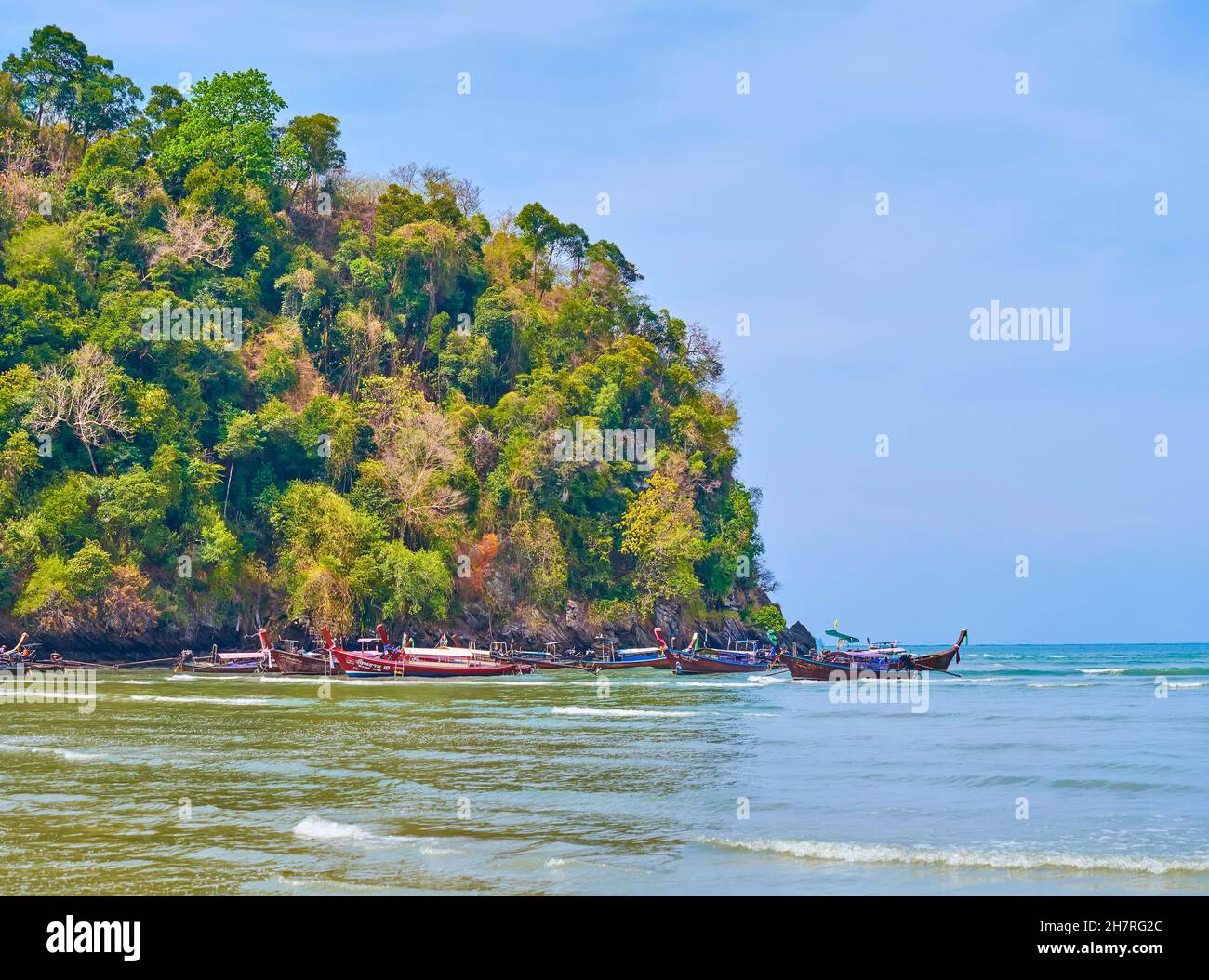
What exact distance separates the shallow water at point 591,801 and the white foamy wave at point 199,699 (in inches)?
17.9

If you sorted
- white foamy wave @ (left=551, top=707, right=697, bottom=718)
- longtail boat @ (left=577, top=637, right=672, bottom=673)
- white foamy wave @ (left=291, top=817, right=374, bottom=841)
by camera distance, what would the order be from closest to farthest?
white foamy wave @ (left=291, top=817, right=374, bottom=841)
white foamy wave @ (left=551, top=707, right=697, bottom=718)
longtail boat @ (left=577, top=637, right=672, bottom=673)

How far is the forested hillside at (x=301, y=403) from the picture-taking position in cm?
5291

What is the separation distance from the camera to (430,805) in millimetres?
16734

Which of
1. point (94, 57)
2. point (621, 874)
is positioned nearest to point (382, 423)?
point (94, 57)

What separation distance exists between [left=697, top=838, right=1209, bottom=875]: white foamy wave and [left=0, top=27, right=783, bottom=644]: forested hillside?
43.5 metres

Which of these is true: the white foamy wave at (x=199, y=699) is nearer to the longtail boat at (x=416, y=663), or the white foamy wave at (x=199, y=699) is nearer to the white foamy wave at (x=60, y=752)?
the white foamy wave at (x=60, y=752)

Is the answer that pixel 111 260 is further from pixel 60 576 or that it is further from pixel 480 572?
pixel 480 572

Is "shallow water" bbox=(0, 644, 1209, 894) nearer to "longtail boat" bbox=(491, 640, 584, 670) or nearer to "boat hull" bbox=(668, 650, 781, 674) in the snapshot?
"boat hull" bbox=(668, 650, 781, 674)

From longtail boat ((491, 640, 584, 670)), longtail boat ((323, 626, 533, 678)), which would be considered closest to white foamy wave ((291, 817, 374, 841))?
longtail boat ((323, 626, 533, 678))

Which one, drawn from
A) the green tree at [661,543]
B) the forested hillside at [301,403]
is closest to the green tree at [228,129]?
the forested hillside at [301,403]

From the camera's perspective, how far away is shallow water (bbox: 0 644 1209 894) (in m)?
12.7

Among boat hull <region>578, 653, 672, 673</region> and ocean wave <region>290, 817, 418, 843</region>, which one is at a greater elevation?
ocean wave <region>290, 817, 418, 843</region>

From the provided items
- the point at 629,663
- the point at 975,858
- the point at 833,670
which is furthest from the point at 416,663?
the point at 975,858
